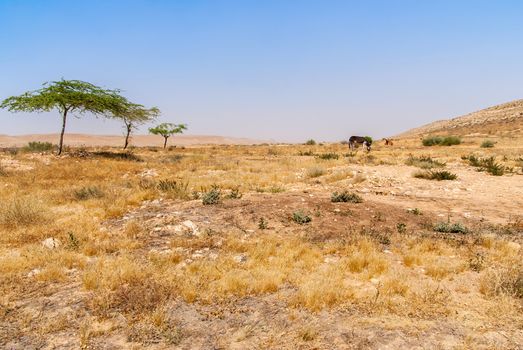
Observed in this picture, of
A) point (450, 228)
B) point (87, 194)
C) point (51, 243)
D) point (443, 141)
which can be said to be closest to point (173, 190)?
point (87, 194)

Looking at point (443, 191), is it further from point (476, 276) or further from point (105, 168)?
point (105, 168)

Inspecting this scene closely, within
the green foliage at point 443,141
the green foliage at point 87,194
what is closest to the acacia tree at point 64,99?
the green foliage at point 87,194

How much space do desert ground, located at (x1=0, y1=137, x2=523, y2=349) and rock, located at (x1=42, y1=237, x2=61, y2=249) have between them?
0.11 feet

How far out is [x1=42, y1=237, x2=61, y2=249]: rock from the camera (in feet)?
21.4

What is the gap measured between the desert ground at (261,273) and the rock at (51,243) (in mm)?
33

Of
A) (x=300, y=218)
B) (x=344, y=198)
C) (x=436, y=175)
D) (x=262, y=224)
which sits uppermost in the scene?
(x=436, y=175)

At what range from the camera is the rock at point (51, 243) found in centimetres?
653

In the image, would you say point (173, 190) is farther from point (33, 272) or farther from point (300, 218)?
point (33, 272)

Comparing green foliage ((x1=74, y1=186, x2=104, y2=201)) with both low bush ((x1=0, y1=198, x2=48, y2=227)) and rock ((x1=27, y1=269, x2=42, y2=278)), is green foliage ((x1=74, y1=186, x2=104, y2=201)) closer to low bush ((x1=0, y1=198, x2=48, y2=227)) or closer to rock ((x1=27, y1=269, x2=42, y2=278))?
low bush ((x1=0, y1=198, x2=48, y2=227))

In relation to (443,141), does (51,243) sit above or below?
below

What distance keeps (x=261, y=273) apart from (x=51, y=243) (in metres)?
4.13

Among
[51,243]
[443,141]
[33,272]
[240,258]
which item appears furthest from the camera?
[443,141]

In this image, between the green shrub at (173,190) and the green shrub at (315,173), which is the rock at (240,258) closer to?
the green shrub at (173,190)

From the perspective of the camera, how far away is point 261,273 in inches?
213
